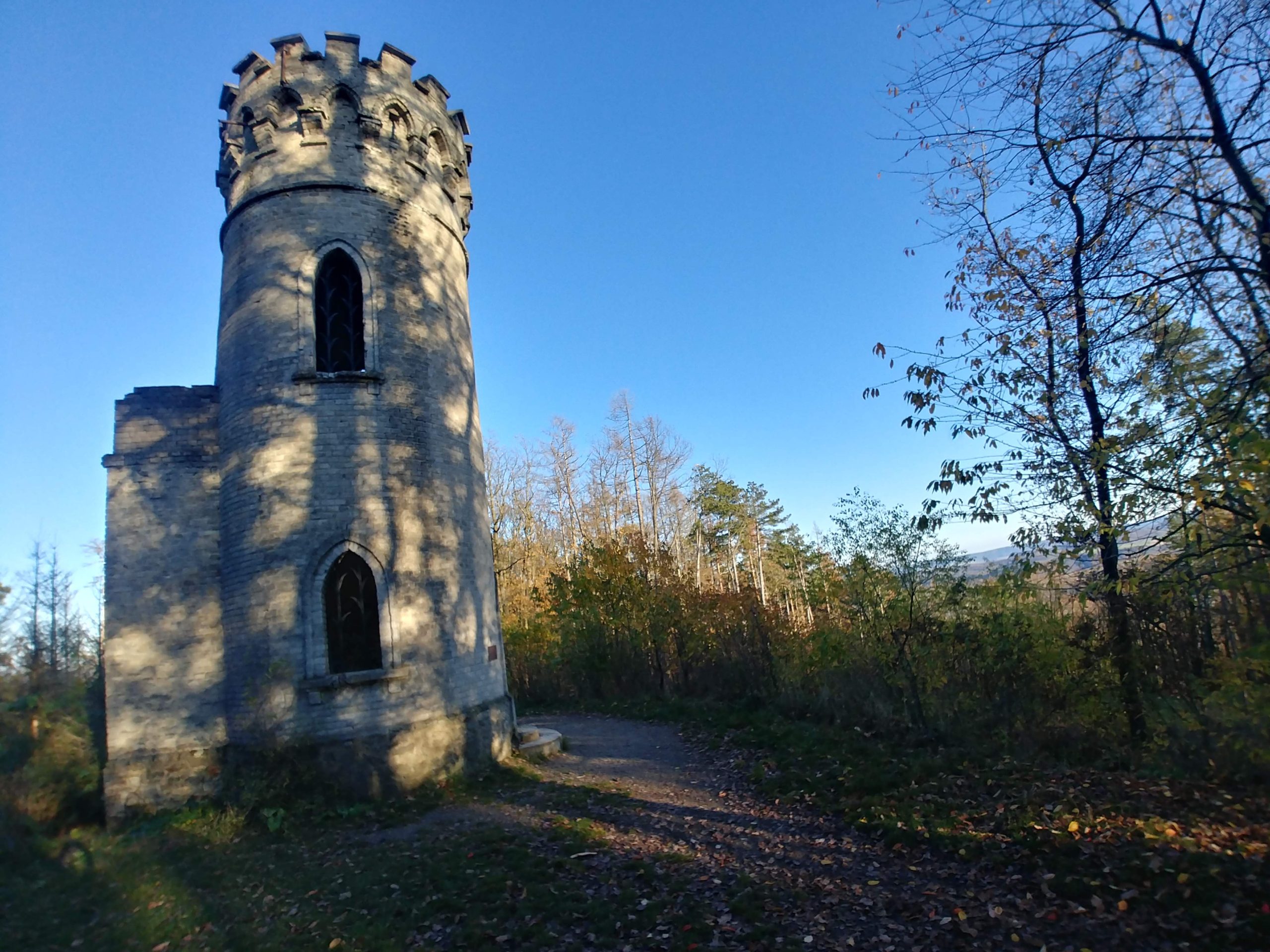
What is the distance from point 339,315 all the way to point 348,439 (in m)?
2.32

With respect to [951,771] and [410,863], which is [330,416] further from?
[951,771]

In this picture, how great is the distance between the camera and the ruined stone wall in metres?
9.34

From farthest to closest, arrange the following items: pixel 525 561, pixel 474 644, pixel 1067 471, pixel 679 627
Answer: pixel 525 561 < pixel 679 627 < pixel 474 644 < pixel 1067 471

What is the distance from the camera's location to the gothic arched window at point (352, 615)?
31.8 ft

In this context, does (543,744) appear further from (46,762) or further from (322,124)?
(322,124)

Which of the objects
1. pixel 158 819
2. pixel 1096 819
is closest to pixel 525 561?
pixel 158 819

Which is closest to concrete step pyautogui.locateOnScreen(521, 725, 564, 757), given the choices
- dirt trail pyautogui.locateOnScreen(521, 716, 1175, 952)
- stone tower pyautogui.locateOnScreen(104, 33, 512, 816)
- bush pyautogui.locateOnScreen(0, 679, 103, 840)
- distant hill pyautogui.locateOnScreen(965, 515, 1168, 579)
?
stone tower pyautogui.locateOnScreen(104, 33, 512, 816)

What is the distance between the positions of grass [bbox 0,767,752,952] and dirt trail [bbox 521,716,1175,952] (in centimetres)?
48

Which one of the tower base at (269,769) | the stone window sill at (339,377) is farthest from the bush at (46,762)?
the stone window sill at (339,377)

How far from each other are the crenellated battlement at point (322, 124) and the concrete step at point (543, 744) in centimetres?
952

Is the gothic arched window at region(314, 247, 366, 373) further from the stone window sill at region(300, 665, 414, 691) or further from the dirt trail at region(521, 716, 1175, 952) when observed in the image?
the dirt trail at region(521, 716, 1175, 952)

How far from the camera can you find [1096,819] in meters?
6.05

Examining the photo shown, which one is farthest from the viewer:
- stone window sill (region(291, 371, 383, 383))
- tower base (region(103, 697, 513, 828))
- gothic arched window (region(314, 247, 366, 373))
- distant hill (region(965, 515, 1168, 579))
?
gothic arched window (region(314, 247, 366, 373))

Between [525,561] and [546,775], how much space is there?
68.1ft
